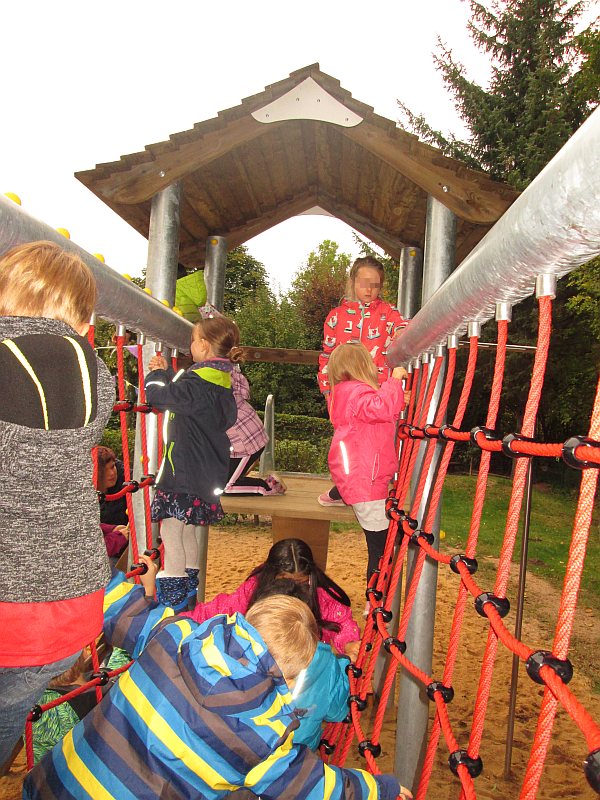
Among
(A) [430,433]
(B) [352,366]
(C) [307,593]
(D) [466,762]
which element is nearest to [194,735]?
(D) [466,762]

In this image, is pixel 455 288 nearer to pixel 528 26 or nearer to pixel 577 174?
pixel 577 174

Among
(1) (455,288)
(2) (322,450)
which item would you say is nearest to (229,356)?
(1) (455,288)

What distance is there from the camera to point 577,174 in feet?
2.78

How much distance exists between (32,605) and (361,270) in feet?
9.98

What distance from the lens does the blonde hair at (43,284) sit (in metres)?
1.09

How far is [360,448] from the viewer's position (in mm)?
2924

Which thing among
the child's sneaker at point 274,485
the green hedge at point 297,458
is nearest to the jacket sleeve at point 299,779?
the child's sneaker at point 274,485

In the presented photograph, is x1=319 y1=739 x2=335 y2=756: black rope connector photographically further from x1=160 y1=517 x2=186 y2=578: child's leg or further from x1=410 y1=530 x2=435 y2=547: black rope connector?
x1=410 y1=530 x2=435 y2=547: black rope connector

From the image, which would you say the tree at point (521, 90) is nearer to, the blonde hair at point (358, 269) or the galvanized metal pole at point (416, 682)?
the blonde hair at point (358, 269)

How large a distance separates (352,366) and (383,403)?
32cm

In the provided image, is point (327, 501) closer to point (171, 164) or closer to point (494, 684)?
point (171, 164)

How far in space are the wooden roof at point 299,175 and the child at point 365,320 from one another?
1.18 ft

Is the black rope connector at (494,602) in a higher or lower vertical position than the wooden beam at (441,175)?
lower

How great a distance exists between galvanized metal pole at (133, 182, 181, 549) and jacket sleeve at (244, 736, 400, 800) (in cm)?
152
